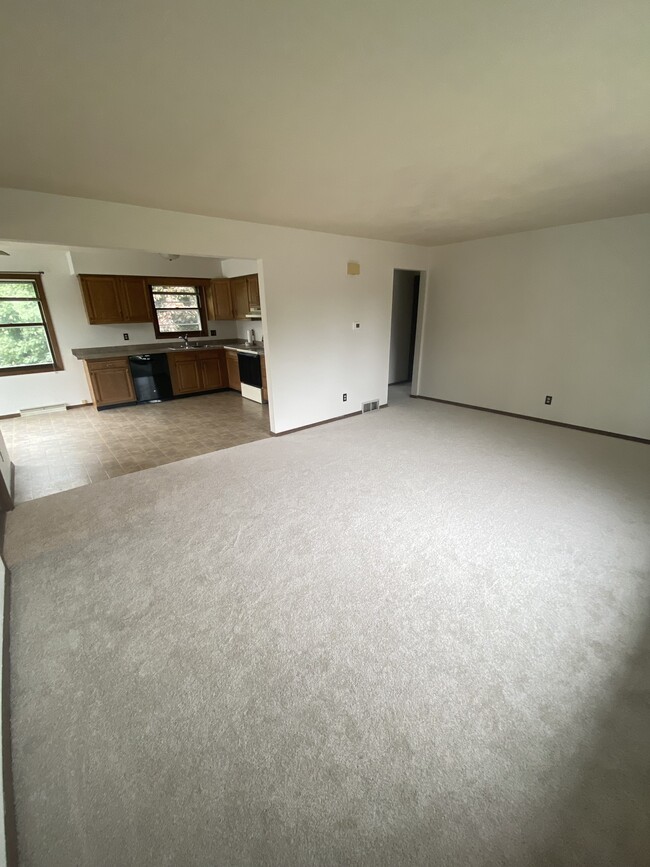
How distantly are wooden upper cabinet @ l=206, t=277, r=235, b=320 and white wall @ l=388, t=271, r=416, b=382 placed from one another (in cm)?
325

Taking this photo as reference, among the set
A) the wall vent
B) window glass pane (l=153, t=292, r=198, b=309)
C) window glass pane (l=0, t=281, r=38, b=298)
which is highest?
window glass pane (l=0, t=281, r=38, b=298)

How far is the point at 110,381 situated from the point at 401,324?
18.1ft

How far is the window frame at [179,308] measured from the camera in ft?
19.6

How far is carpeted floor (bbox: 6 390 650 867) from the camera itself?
1.06 m

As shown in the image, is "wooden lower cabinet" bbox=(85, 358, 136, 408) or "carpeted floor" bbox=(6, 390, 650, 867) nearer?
"carpeted floor" bbox=(6, 390, 650, 867)

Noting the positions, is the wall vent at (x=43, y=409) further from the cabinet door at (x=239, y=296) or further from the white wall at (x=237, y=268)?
the white wall at (x=237, y=268)

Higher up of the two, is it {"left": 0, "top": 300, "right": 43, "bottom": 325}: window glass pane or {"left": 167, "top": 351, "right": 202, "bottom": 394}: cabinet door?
{"left": 0, "top": 300, "right": 43, "bottom": 325}: window glass pane

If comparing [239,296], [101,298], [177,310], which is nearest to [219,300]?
[239,296]

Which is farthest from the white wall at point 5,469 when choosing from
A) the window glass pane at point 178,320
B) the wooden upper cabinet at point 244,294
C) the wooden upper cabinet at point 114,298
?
the wooden upper cabinet at point 244,294

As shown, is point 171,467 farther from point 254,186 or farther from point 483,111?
point 483,111

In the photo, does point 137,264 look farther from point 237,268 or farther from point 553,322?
point 553,322

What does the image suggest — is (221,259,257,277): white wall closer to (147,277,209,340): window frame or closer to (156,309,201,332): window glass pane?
(147,277,209,340): window frame

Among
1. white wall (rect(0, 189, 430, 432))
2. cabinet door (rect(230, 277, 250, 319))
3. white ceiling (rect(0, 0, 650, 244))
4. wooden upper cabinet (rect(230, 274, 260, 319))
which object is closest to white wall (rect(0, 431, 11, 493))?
white wall (rect(0, 189, 430, 432))

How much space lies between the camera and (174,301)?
6.38 metres
